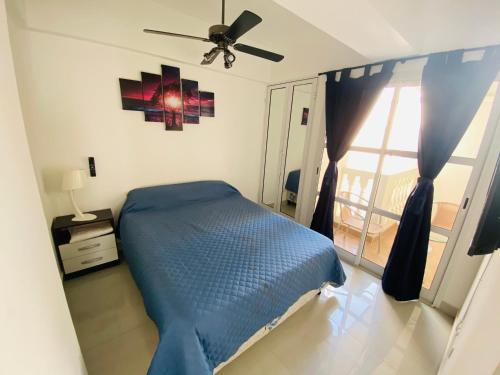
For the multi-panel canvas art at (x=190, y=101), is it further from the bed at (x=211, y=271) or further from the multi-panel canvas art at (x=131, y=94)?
the bed at (x=211, y=271)

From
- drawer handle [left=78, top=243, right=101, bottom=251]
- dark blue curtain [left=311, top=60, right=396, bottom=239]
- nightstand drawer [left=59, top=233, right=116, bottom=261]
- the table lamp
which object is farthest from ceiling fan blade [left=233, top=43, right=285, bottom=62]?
drawer handle [left=78, top=243, right=101, bottom=251]

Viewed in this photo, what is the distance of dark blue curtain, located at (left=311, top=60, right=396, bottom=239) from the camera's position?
7.15 ft

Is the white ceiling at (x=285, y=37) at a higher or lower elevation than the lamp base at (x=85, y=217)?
higher

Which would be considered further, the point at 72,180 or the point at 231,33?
the point at 72,180

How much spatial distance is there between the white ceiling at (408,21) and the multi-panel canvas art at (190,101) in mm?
1617

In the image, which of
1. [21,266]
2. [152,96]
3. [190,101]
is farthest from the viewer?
[190,101]

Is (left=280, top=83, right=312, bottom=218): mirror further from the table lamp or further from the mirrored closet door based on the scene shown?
the table lamp

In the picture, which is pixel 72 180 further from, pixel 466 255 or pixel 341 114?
pixel 466 255

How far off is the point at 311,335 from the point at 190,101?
2.76 meters

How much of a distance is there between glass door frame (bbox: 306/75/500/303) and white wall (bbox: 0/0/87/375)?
265 cm

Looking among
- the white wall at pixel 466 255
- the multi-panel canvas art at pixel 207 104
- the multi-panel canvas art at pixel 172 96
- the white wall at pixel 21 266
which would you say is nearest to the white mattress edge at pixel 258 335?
the white wall at pixel 21 266

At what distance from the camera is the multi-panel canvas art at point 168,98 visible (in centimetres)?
231

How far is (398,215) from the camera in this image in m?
2.22

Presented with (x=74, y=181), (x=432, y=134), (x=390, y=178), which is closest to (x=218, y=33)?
(x=74, y=181)
